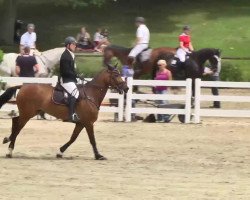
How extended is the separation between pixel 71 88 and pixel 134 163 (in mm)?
1957

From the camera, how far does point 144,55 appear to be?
2720 centimetres

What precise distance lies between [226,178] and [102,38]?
80.3ft

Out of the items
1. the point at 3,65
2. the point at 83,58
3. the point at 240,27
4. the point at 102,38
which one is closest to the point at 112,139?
the point at 3,65

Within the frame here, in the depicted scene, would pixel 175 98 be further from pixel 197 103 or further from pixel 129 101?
pixel 129 101

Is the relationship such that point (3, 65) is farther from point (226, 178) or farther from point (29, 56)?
point (226, 178)

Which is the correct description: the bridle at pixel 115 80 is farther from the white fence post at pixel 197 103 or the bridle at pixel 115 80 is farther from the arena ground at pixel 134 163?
the white fence post at pixel 197 103

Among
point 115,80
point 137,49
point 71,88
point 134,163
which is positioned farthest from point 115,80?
point 137,49

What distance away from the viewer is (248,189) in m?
12.7

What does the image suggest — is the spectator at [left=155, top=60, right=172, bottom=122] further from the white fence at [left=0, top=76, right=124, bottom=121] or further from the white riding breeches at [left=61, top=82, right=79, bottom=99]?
the white riding breeches at [left=61, top=82, right=79, bottom=99]

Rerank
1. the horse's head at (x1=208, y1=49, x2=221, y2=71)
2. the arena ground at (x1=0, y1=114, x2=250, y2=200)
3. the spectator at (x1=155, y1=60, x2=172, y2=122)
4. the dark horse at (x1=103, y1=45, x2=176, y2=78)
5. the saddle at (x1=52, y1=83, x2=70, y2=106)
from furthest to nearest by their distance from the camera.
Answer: the dark horse at (x1=103, y1=45, x2=176, y2=78), the horse's head at (x1=208, y1=49, x2=221, y2=71), the spectator at (x1=155, y1=60, x2=172, y2=122), the saddle at (x1=52, y1=83, x2=70, y2=106), the arena ground at (x1=0, y1=114, x2=250, y2=200)

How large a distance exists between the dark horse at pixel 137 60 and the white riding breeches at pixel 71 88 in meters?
10.3

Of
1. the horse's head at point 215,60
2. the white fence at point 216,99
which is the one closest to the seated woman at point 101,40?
the horse's head at point 215,60

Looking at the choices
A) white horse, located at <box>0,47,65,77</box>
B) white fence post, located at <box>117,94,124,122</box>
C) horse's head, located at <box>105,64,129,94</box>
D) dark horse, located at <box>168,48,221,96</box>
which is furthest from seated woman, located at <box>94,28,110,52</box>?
horse's head, located at <box>105,64,129,94</box>

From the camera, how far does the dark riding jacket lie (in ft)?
53.4
